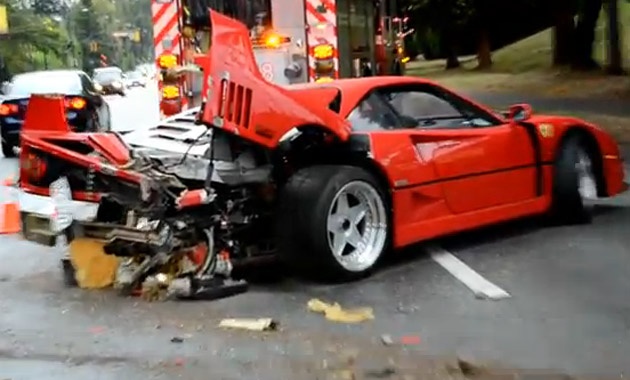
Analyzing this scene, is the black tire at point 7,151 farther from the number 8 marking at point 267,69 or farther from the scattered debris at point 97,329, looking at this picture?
the scattered debris at point 97,329

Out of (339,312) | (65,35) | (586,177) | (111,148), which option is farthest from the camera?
(65,35)

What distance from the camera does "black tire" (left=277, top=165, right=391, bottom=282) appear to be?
23.8ft

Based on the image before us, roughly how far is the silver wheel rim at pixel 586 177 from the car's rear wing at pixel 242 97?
307cm

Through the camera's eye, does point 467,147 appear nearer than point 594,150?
Yes

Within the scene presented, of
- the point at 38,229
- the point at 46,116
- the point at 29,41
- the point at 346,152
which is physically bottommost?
the point at 38,229

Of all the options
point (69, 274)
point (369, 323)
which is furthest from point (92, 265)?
point (369, 323)

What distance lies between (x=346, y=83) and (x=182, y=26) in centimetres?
688

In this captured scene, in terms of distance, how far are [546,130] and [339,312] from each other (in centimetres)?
323

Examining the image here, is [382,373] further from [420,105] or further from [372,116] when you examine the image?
[420,105]

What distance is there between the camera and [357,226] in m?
7.70

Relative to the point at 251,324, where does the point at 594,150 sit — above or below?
above

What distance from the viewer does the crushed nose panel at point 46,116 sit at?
25.3 ft

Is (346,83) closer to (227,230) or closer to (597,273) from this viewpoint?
(227,230)

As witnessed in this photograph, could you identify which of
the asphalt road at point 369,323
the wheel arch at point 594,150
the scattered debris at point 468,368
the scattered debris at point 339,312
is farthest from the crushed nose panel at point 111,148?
the wheel arch at point 594,150
